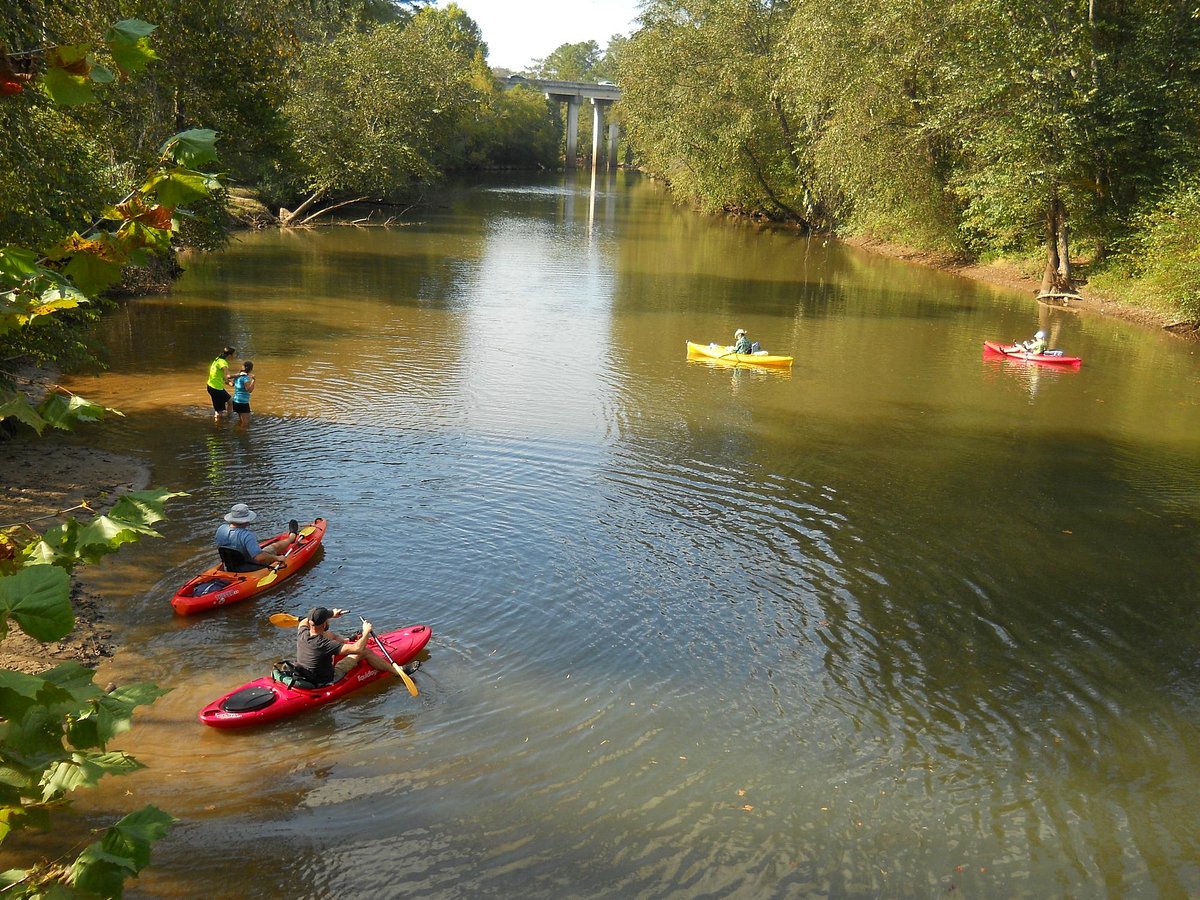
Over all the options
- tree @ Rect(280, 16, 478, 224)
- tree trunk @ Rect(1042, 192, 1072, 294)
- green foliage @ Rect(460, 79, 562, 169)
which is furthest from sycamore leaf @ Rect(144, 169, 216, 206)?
green foliage @ Rect(460, 79, 562, 169)

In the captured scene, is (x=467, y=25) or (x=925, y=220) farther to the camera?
(x=467, y=25)

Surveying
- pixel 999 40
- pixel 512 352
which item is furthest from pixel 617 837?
pixel 999 40

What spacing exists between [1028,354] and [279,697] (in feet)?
71.2

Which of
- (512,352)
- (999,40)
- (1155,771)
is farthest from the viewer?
(999,40)

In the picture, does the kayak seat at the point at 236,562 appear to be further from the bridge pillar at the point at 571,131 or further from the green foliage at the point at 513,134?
the bridge pillar at the point at 571,131

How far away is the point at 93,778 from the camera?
3344 millimetres

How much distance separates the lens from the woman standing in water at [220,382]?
16.3 metres

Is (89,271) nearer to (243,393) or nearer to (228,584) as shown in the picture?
(228,584)

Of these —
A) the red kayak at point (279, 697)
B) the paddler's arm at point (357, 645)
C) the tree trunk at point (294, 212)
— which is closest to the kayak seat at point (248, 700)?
the red kayak at point (279, 697)

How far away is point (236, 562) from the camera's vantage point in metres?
11.1

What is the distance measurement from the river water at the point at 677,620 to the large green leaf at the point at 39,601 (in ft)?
15.7

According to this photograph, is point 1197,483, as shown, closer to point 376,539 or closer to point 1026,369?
point 1026,369

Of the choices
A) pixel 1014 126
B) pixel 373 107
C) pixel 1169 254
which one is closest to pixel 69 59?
pixel 1169 254

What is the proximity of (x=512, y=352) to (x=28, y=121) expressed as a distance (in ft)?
46.0
